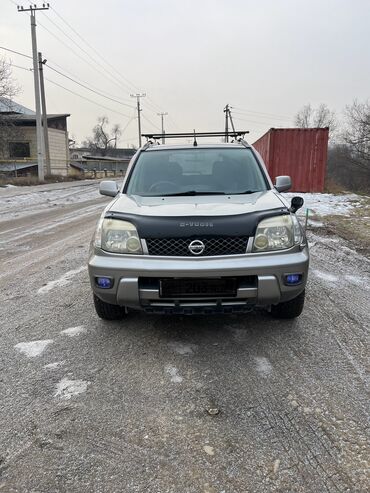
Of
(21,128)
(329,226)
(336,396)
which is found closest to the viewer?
(336,396)

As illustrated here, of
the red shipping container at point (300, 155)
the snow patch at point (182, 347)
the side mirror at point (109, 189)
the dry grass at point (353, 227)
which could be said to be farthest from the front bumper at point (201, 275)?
the red shipping container at point (300, 155)

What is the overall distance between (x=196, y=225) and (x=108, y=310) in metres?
1.21

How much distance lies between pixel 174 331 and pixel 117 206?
1210 mm

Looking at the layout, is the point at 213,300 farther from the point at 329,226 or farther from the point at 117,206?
the point at 329,226

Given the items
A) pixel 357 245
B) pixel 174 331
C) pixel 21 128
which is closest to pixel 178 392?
pixel 174 331

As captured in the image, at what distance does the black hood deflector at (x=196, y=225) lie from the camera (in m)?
3.22

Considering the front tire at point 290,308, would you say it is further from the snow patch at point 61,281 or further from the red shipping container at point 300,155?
the red shipping container at point 300,155

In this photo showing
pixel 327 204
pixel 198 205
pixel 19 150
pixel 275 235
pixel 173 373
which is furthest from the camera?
pixel 19 150

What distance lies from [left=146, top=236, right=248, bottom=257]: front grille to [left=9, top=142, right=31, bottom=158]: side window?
142 ft

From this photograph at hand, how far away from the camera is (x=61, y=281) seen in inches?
208

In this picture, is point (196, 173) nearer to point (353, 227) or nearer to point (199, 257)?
point (199, 257)

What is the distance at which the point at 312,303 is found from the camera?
14.4ft

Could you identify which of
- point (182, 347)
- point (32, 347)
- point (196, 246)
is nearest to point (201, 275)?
point (196, 246)

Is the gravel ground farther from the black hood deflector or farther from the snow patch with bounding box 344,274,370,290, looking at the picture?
the black hood deflector
